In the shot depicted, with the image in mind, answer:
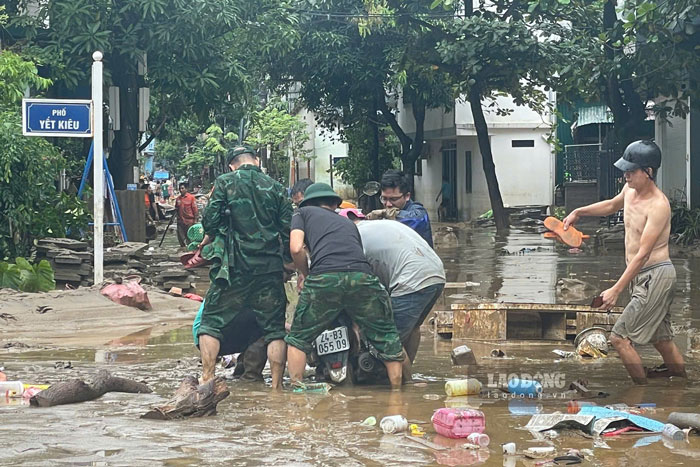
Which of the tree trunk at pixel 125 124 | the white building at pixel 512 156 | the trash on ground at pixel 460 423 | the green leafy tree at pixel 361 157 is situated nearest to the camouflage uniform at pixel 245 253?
the trash on ground at pixel 460 423

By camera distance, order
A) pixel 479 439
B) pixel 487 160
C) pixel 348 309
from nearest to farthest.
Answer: pixel 479 439, pixel 348 309, pixel 487 160

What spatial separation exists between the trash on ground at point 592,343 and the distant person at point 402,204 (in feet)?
5.80

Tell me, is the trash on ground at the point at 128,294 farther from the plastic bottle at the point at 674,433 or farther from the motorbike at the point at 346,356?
the plastic bottle at the point at 674,433

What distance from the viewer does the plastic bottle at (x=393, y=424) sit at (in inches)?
230

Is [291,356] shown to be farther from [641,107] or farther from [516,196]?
[516,196]

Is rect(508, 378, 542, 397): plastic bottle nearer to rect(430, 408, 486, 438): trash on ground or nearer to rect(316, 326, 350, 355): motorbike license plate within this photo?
rect(316, 326, 350, 355): motorbike license plate

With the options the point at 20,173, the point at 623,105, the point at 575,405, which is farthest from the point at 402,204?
the point at 623,105

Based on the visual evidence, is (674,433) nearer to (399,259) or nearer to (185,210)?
(399,259)

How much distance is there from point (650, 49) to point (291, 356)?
13171 millimetres

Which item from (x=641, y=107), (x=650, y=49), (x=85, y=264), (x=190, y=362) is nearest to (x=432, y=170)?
(x=641, y=107)

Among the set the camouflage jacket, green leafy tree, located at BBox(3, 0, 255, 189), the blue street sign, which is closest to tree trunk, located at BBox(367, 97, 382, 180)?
green leafy tree, located at BBox(3, 0, 255, 189)

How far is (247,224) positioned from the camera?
7418 mm

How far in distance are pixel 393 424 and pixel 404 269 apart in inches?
74.4

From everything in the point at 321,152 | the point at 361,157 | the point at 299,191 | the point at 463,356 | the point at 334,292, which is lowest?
the point at 463,356
